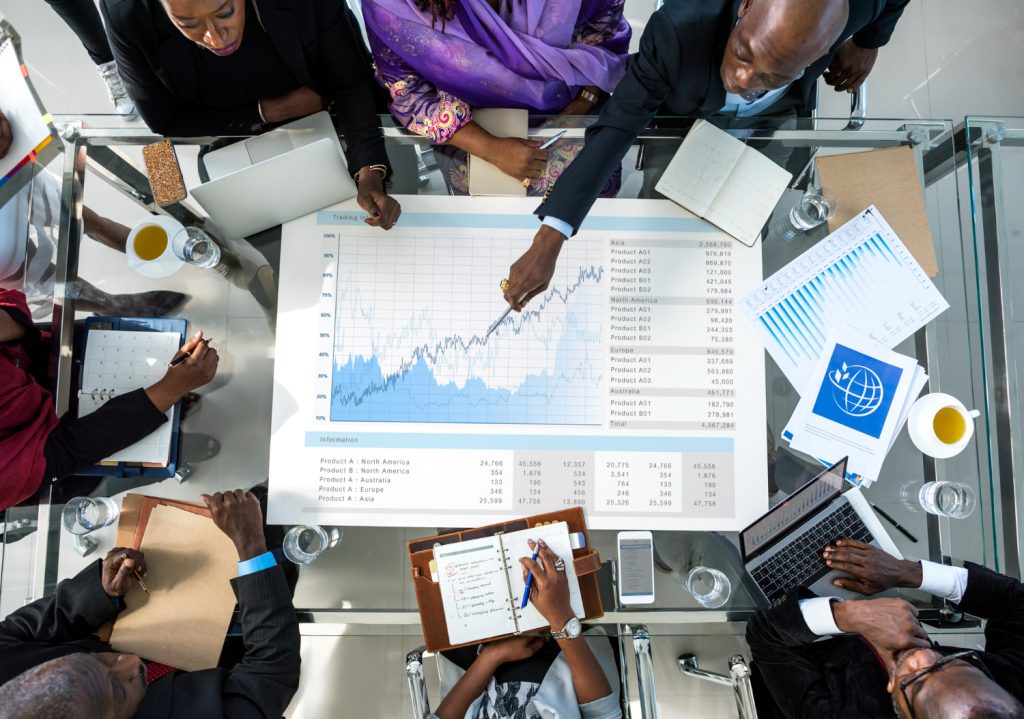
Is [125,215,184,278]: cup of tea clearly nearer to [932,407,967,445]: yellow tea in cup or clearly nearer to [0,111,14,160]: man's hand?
[0,111,14,160]: man's hand

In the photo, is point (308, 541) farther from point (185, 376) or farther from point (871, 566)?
point (871, 566)

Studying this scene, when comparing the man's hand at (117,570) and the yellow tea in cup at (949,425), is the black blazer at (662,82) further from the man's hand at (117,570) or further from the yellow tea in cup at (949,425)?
the man's hand at (117,570)

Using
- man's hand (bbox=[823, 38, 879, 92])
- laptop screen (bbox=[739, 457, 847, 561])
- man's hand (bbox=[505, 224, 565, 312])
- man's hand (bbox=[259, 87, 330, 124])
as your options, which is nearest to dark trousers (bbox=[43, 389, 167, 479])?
A: man's hand (bbox=[259, 87, 330, 124])

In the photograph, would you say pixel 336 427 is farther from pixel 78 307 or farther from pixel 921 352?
pixel 921 352

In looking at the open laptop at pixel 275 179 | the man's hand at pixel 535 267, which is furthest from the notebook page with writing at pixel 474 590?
the open laptop at pixel 275 179

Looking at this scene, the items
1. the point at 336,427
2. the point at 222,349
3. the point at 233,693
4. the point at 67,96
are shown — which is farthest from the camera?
the point at 67,96

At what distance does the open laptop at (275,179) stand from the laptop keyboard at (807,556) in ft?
4.77

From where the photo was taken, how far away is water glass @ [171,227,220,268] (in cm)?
167

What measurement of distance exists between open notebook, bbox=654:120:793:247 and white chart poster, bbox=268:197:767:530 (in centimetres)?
4

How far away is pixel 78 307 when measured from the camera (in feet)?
5.68

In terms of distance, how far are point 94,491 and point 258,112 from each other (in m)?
1.11

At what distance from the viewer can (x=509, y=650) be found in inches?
68.4

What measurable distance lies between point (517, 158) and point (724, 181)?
556 millimetres

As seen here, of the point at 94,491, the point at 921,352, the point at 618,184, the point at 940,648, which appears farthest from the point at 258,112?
the point at 940,648
